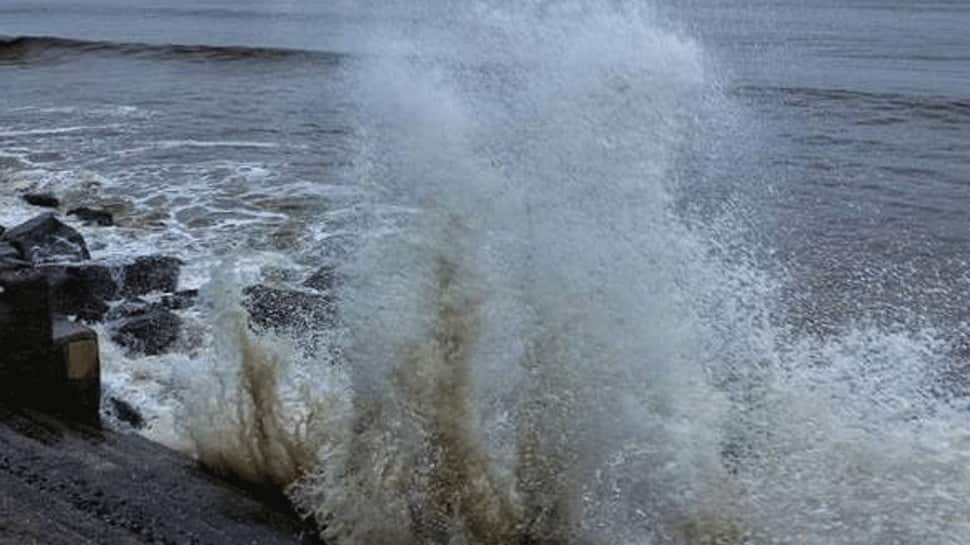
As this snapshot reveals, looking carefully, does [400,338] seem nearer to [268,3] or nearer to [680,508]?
[680,508]

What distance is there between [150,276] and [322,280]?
68.4 inches

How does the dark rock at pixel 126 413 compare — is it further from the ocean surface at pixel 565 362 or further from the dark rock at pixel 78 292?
the dark rock at pixel 78 292

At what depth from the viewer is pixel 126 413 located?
7277 mm

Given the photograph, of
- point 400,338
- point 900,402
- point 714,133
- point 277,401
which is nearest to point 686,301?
point 900,402

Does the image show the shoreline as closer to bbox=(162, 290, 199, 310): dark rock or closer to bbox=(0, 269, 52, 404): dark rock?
bbox=(0, 269, 52, 404): dark rock

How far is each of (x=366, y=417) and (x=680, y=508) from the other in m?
1.78

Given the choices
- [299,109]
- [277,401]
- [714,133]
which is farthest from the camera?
[299,109]

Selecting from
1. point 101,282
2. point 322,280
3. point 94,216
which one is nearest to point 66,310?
point 101,282

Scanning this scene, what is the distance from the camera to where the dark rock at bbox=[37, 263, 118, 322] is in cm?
947

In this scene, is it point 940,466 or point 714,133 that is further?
point 714,133

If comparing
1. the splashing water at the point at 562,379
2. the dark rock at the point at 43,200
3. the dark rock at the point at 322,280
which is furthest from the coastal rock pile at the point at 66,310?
the dark rock at the point at 43,200

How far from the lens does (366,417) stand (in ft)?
18.8

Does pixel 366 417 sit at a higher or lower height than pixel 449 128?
lower

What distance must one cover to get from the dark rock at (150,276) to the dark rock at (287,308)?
0.93 m
